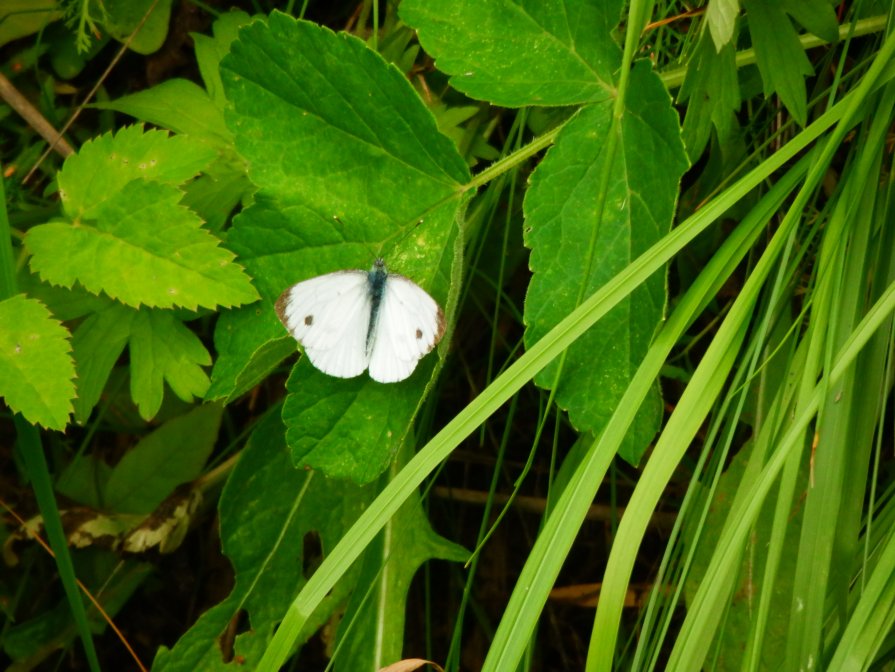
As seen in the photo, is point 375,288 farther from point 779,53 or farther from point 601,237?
point 779,53

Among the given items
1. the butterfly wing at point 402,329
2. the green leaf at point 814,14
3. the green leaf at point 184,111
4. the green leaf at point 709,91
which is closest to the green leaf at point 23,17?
the green leaf at point 184,111

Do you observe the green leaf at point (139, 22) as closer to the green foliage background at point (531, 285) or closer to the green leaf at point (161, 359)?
the green foliage background at point (531, 285)

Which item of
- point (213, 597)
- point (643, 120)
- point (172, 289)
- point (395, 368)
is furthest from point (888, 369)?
point (213, 597)

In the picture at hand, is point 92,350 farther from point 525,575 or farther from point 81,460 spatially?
point 525,575

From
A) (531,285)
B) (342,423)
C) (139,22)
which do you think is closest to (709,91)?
(531,285)

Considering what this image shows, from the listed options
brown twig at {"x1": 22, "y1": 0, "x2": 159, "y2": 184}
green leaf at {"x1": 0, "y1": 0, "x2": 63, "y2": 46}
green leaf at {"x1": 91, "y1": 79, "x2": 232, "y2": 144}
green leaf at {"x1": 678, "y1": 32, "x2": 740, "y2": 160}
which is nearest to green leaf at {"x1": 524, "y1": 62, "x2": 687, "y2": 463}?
green leaf at {"x1": 678, "y1": 32, "x2": 740, "y2": 160}
